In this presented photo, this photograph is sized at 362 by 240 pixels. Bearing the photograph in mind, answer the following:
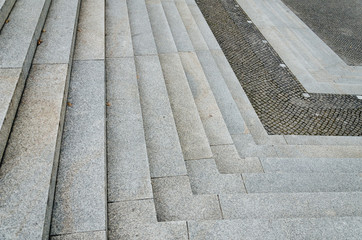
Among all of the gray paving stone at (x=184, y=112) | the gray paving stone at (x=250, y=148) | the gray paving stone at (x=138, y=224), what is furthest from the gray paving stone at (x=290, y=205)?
the gray paving stone at (x=250, y=148)

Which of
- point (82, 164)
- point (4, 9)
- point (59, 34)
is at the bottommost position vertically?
point (82, 164)

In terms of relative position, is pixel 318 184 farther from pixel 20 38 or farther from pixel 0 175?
pixel 20 38

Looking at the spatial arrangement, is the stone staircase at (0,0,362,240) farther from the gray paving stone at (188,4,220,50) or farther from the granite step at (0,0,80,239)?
the gray paving stone at (188,4,220,50)

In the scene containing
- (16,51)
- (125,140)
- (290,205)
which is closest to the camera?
(290,205)

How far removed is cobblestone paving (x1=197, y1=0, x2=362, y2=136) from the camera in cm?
571

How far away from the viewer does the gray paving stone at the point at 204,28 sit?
7.36 m

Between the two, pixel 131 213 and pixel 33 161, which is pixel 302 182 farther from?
pixel 33 161

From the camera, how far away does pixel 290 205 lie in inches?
133

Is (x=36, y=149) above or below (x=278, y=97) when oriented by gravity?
above

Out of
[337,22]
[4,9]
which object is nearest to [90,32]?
[4,9]

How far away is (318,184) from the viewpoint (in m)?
4.02

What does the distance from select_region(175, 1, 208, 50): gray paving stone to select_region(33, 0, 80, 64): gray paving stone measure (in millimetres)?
2859

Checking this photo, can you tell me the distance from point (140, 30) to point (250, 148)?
341cm

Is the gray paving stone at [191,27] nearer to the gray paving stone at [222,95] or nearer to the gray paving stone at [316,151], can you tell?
the gray paving stone at [222,95]
